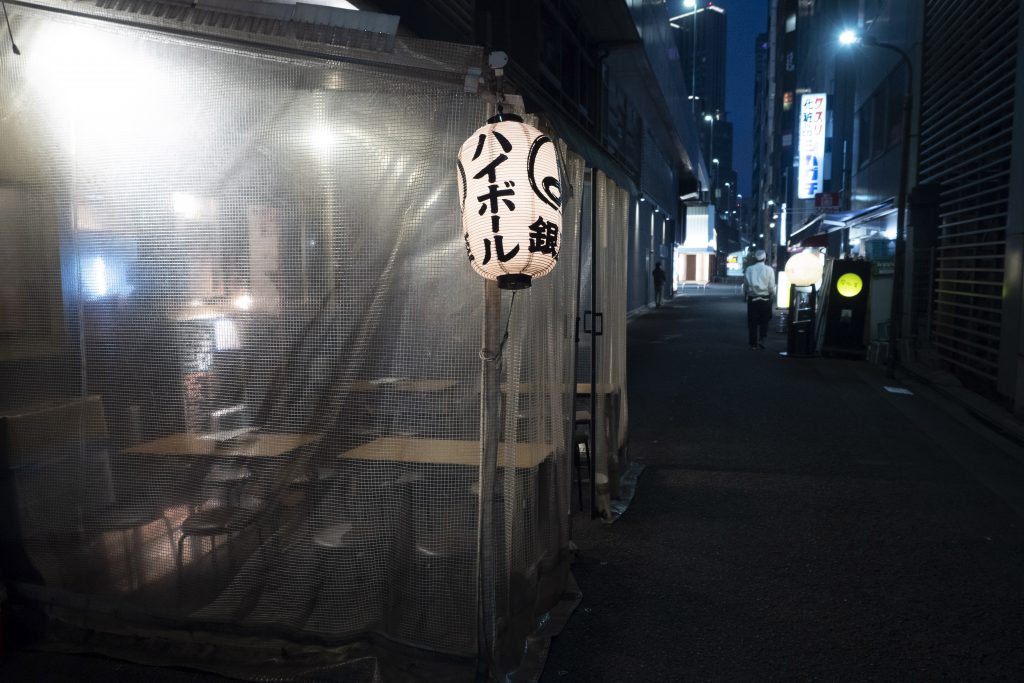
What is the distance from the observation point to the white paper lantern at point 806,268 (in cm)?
1766

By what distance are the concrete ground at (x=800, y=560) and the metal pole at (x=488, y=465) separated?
51cm

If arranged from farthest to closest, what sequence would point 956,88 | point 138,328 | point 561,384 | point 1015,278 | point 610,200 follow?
point 956,88 < point 1015,278 < point 610,200 < point 561,384 < point 138,328

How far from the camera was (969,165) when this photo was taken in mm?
12984

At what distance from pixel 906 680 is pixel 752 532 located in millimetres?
2116

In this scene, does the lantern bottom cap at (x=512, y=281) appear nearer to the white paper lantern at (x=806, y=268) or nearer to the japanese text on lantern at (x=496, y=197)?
the japanese text on lantern at (x=496, y=197)

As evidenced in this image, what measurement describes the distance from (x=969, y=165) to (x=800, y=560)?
429 inches

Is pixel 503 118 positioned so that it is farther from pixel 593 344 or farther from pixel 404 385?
pixel 593 344

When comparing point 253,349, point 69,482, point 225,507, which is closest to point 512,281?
point 253,349

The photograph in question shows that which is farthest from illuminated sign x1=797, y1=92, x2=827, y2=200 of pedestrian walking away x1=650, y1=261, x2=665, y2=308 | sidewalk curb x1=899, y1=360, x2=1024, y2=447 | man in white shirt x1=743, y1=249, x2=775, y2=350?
sidewalk curb x1=899, y1=360, x2=1024, y2=447

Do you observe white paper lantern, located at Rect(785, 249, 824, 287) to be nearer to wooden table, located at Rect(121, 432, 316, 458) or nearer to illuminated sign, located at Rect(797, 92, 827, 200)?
illuminated sign, located at Rect(797, 92, 827, 200)

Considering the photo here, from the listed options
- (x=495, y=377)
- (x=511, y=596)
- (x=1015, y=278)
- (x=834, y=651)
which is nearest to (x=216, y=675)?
(x=511, y=596)

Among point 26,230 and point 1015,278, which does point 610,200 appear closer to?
point 26,230

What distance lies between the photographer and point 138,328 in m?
3.98

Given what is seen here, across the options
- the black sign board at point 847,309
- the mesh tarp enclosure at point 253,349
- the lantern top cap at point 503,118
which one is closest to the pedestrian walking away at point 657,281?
the black sign board at point 847,309
